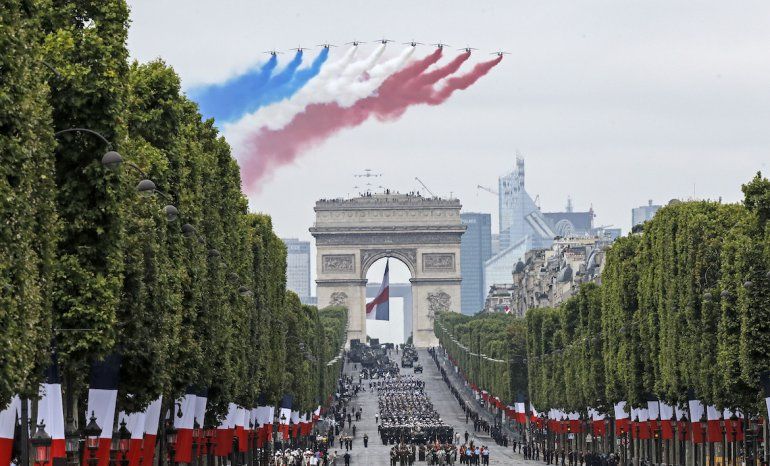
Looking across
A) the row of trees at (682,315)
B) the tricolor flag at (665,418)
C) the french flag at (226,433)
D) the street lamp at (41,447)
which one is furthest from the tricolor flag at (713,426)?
the street lamp at (41,447)

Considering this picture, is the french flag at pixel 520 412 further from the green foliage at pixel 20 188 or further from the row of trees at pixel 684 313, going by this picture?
the green foliage at pixel 20 188

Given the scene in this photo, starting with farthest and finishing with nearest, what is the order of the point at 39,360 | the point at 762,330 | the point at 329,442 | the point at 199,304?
1. the point at 329,442
2. the point at 762,330
3. the point at 199,304
4. the point at 39,360

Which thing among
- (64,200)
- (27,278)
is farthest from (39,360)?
(64,200)

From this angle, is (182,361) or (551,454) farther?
(551,454)

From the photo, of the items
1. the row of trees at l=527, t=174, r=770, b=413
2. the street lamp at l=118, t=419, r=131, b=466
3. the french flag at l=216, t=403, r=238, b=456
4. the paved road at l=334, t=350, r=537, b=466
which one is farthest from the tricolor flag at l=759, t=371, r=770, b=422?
the paved road at l=334, t=350, r=537, b=466

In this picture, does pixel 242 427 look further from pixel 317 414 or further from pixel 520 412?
pixel 317 414

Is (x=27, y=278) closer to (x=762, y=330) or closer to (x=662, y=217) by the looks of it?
(x=762, y=330)

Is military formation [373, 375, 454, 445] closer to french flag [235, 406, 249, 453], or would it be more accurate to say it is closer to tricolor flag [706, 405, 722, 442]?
french flag [235, 406, 249, 453]
